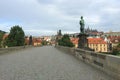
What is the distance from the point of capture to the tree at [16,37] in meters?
123

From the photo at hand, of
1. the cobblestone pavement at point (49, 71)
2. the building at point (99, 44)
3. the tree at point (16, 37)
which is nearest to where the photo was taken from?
the cobblestone pavement at point (49, 71)

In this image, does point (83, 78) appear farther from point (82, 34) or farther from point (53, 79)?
point (82, 34)

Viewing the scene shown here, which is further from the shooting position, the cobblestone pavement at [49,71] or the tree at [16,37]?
the tree at [16,37]

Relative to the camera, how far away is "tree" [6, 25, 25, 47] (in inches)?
4848

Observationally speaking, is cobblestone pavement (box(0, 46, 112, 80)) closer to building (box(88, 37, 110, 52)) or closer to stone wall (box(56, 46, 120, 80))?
stone wall (box(56, 46, 120, 80))

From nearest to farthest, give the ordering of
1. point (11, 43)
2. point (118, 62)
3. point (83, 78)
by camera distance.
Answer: point (118, 62) < point (83, 78) < point (11, 43)

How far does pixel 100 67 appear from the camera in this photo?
1492cm

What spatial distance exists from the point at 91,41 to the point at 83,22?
155 metres

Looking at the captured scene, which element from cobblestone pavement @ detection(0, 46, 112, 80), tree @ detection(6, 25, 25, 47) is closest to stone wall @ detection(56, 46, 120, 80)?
cobblestone pavement @ detection(0, 46, 112, 80)

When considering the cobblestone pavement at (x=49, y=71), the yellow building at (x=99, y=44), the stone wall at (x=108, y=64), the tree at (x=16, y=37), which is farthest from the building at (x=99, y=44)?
the stone wall at (x=108, y=64)

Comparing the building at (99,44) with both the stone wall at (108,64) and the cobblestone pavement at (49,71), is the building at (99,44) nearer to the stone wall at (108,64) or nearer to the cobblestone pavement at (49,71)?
the cobblestone pavement at (49,71)

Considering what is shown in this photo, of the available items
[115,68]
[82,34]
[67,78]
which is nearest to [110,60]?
[115,68]

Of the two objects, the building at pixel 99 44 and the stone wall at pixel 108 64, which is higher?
the stone wall at pixel 108 64

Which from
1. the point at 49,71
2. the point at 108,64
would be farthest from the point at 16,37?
the point at 108,64
